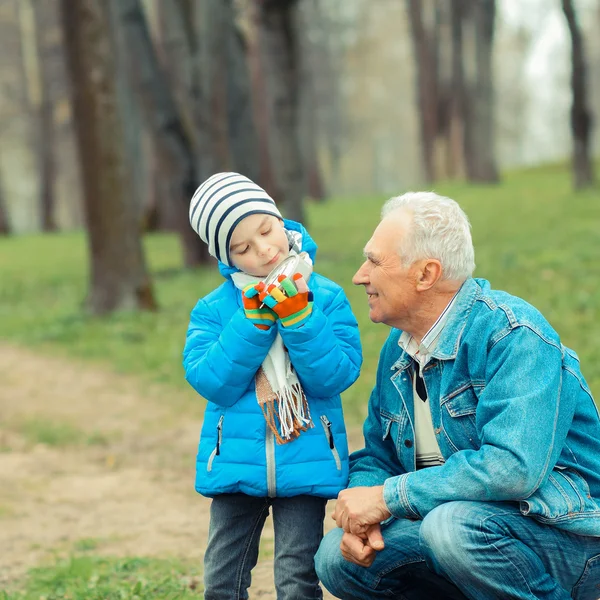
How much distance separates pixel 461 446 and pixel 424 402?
0.22 m

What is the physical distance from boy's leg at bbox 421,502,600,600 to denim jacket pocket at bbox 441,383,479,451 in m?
0.22

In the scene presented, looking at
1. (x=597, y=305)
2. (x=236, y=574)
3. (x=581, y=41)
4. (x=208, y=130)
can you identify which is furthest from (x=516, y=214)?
(x=236, y=574)

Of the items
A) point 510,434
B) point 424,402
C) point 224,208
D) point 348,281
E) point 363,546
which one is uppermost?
point 224,208

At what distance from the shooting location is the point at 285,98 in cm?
1448

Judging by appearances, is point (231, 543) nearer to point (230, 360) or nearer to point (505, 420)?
point (230, 360)

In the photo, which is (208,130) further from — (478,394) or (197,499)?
(478,394)

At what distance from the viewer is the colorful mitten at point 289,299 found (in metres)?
3.10

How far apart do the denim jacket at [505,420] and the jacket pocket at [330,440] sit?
260mm

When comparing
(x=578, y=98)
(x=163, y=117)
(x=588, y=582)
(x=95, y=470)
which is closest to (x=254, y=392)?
(x=588, y=582)

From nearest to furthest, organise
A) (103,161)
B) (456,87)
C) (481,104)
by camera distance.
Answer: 1. (103,161)
2. (481,104)
3. (456,87)

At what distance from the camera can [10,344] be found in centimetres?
1103

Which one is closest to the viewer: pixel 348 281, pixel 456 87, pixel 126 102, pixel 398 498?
pixel 398 498

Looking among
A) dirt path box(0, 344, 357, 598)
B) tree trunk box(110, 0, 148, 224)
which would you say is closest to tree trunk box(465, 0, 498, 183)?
tree trunk box(110, 0, 148, 224)

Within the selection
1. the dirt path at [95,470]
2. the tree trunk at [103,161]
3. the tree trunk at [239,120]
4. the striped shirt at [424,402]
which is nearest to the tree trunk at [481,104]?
the tree trunk at [239,120]
